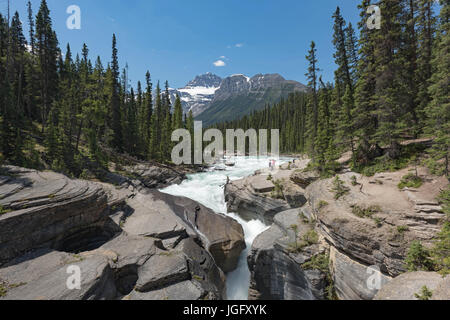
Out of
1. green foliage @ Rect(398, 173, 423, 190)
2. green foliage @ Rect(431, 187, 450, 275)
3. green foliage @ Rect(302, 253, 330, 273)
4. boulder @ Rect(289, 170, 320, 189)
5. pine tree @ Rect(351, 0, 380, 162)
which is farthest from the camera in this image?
boulder @ Rect(289, 170, 320, 189)

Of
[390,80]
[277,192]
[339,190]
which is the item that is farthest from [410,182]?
[277,192]

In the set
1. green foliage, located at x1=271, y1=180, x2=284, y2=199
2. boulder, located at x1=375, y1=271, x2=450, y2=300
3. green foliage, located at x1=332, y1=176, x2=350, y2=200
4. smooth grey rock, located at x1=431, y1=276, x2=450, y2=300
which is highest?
green foliage, located at x1=332, y1=176, x2=350, y2=200

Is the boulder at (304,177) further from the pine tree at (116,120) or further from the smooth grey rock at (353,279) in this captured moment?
the pine tree at (116,120)

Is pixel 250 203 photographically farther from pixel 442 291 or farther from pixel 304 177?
pixel 442 291

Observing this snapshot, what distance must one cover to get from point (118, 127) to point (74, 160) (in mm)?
17037

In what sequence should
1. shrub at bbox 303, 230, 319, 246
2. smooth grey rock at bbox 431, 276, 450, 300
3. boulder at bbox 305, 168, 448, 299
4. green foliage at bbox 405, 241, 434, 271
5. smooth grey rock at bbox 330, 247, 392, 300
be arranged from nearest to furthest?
smooth grey rock at bbox 431, 276, 450, 300 → green foliage at bbox 405, 241, 434, 271 → boulder at bbox 305, 168, 448, 299 → smooth grey rock at bbox 330, 247, 392, 300 → shrub at bbox 303, 230, 319, 246

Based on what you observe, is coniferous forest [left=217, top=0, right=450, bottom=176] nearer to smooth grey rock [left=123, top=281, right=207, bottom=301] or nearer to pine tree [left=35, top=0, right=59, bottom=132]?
smooth grey rock [left=123, top=281, right=207, bottom=301]

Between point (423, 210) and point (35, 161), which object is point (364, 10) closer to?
point (423, 210)

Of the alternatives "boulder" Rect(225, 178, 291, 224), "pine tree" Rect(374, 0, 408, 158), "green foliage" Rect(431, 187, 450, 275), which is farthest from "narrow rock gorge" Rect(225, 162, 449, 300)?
"boulder" Rect(225, 178, 291, 224)

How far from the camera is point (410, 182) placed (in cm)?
1034

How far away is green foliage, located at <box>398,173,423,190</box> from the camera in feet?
33.3

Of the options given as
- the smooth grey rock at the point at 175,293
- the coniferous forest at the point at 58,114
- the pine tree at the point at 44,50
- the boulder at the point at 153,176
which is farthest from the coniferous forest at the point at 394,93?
the pine tree at the point at 44,50
